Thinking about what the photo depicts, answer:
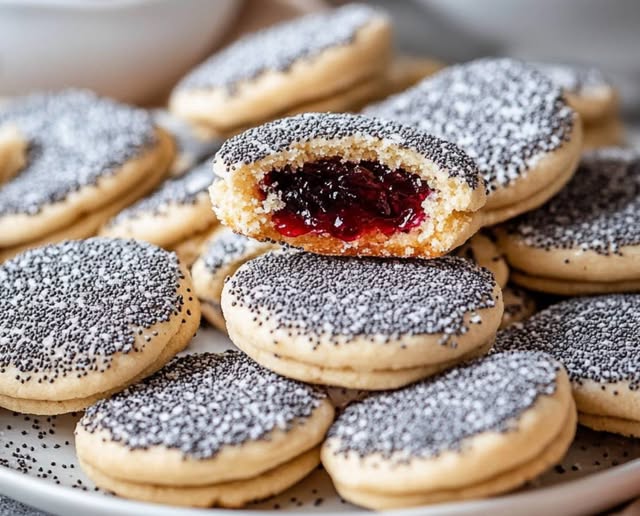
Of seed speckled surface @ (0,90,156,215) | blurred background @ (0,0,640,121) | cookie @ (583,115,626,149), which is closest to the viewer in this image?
seed speckled surface @ (0,90,156,215)

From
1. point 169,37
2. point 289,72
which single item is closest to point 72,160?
point 289,72

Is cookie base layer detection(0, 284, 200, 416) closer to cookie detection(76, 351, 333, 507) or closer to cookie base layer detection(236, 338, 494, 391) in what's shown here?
cookie detection(76, 351, 333, 507)

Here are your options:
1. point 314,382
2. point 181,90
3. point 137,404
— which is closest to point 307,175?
point 314,382

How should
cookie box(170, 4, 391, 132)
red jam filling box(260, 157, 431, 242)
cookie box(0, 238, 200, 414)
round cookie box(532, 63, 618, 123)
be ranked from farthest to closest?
1. round cookie box(532, 63, 618, 123)
2. cookie box(170, 4, 391, 132)
3. red jam filling box(260, 157, 431, 242)
4. cookie box(0, 238, 200, 414)

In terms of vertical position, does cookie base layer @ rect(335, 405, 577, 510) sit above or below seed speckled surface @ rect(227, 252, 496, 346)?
below

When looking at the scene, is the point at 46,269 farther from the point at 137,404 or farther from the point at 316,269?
the point at 316,269

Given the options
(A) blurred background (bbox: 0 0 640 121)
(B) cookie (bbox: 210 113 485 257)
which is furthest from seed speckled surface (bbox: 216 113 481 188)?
(A) blurred background (bbox: 0 0 640 121)

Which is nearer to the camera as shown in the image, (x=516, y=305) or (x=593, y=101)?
(x=516, y=305)

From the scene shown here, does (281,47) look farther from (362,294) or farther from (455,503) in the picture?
(455,503)
